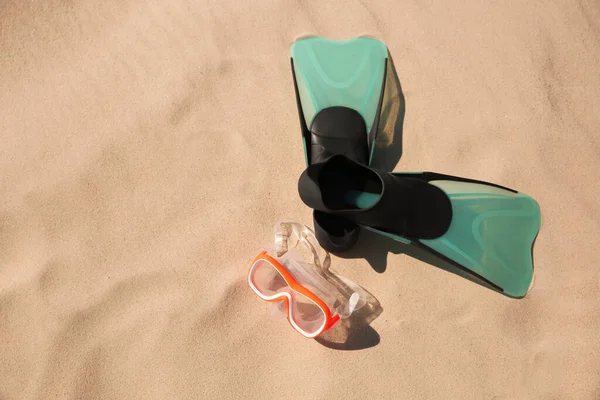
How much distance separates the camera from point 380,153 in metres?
2.02

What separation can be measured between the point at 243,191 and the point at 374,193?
0.51 metres

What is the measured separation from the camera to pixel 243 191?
196cm

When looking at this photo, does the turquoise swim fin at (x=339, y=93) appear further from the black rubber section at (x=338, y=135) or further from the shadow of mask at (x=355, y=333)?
the shadow of mask at (x=355, y=333)

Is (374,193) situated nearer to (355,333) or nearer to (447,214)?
(447,214)

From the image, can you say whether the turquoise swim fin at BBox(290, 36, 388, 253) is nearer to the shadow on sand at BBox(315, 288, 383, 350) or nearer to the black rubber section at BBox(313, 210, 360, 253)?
the black rubber section at BBox(313, 210, 360, 253)

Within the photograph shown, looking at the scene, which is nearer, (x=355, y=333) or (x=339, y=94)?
(x=355, y=333)

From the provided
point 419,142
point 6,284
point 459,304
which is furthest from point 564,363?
point 6,284

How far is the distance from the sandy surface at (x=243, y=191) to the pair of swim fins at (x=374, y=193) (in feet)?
0.24

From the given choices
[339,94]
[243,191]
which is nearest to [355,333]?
[243,191]

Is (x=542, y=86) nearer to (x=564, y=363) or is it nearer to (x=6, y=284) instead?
(x=564, y=363)

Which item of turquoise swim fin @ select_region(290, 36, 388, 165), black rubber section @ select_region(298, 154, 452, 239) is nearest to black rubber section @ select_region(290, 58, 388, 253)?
turquoise swim fin @ select_region(290, 36, 388, 165)

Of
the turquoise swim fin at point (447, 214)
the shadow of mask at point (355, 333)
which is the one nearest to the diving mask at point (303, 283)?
the shadow of mask at point (355, 333)

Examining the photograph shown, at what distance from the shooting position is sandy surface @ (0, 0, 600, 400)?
182 centimetres

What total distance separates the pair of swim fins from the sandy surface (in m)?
0.07
